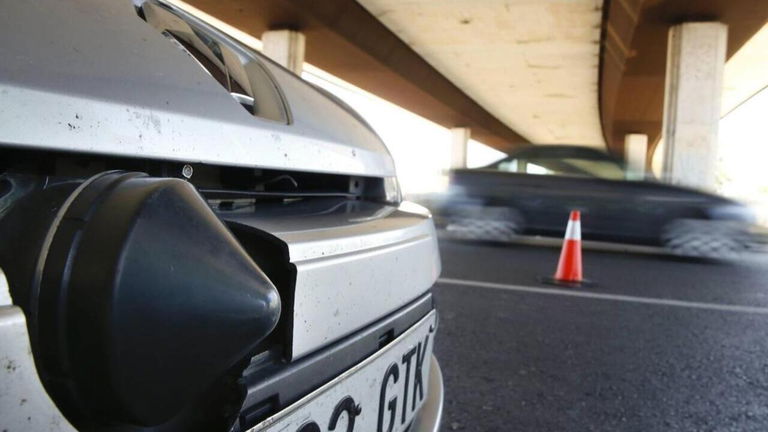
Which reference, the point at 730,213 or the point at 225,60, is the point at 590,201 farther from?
the point at 225,60

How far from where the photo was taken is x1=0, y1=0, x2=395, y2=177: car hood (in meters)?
0.73

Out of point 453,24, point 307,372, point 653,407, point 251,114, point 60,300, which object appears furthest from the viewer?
point 453,24

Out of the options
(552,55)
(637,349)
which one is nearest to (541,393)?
(637,349)

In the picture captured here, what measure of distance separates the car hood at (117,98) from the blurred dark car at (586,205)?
22.0 ft

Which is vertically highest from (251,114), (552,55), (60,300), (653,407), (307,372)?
(552,55)

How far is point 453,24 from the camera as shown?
46.8 feet

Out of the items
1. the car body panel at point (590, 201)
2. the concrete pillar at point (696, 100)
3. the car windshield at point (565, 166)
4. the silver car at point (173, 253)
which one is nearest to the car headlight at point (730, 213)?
the car body panel at point (590, 201)

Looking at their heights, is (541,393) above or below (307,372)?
below

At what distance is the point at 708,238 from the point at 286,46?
1046 centimetres

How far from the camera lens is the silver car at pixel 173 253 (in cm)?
64

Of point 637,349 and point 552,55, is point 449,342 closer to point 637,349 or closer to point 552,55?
point 637,349

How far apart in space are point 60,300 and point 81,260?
0.15 ft

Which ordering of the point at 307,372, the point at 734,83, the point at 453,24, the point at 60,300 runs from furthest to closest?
the point at 734,83, the point at 453,24, the point at 307,372, the point at 60,300

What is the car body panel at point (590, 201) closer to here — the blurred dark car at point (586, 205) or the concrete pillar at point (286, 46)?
the blurred dark car at point (586, 205)
